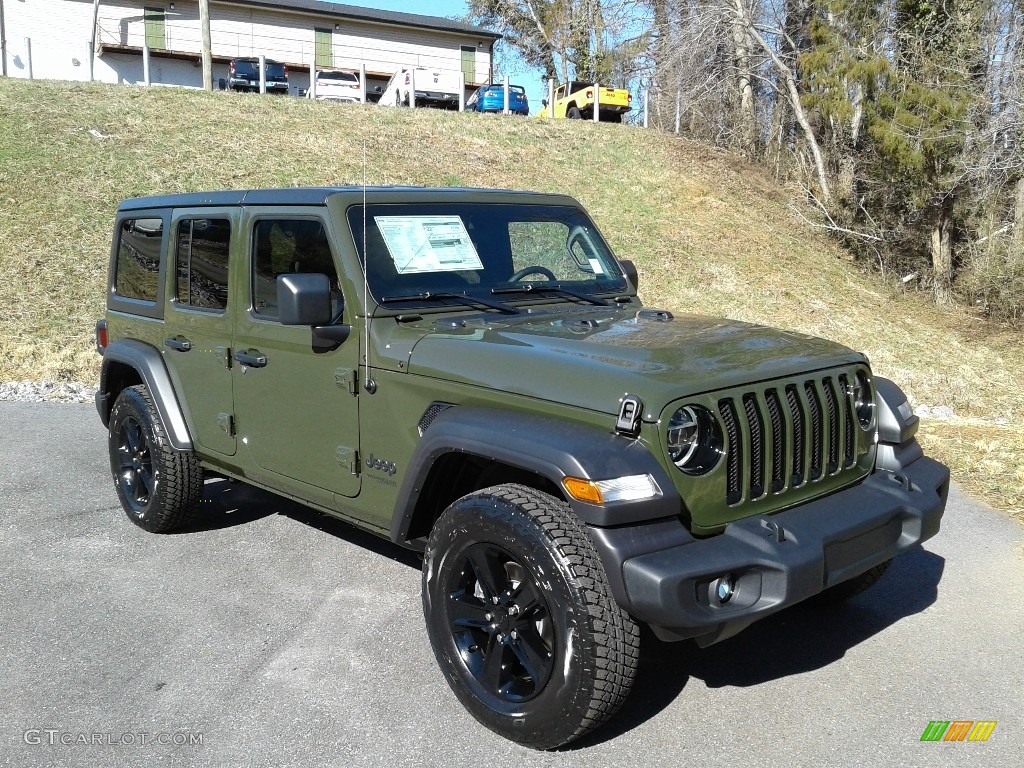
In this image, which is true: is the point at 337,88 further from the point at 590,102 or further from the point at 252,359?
the point at 252,359

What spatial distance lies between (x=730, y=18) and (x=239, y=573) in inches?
762

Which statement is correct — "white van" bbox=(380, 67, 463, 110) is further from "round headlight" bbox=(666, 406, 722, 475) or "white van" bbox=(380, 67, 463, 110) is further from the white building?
"round headlight" bbox=(666, 406, 722, 475)

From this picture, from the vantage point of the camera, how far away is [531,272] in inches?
181

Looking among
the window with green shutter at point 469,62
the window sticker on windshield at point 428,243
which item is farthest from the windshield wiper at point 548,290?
the window with green shutter at point 469,62

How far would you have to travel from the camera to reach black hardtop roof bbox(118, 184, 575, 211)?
4.32 m

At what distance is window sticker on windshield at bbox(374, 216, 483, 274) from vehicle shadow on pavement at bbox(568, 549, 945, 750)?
1.90 meters

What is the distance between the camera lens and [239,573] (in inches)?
195

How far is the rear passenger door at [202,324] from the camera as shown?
4789mm

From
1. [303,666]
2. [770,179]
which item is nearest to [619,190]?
[770,179]

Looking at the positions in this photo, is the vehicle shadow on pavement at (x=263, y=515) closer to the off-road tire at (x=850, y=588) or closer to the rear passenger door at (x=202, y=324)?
the rear passenger door at (x=202, y=324)

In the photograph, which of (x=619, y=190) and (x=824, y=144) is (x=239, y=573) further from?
(x=824, y=144)

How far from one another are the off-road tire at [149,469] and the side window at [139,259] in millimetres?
594

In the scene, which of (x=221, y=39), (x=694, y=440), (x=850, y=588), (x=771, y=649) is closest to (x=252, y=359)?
(x=694, y=440)

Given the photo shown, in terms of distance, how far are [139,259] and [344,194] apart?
202 cm
